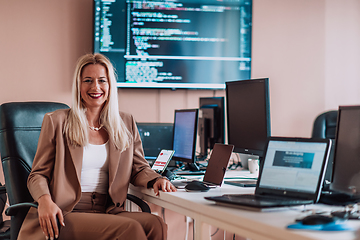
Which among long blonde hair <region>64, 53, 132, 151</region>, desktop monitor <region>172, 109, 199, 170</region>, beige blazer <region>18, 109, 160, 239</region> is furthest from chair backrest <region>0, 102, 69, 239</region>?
desktop monitor <region>172, 109, 199, 170</region>

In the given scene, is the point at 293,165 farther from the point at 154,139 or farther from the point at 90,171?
the point at 154,139

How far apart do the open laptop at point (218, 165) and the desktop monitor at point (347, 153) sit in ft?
1.59

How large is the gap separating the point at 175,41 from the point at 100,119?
170 centimetres

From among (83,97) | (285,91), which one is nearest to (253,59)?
(285,91)

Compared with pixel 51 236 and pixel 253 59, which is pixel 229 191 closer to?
pixel 51 236

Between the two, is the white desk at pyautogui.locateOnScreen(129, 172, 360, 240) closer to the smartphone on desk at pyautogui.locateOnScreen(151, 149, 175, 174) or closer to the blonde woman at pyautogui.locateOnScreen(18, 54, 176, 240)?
the blonde woman at pyautogui.locateOnScreen(18, 54, 176, 240)

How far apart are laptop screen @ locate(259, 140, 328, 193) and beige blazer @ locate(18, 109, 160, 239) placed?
619 mm

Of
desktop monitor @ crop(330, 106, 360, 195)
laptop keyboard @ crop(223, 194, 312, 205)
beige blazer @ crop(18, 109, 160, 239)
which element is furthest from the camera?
beige blazer @ crop(18, 109, 160, 239)

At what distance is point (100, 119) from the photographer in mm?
1937

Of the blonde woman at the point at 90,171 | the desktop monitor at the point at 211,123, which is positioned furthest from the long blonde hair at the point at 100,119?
the desktop monitor at the point at 211,123

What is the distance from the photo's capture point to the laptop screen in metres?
1.29

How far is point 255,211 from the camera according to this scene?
119cm

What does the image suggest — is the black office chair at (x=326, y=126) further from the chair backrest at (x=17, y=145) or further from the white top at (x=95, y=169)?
the chair backrest at (x=17, y=145)

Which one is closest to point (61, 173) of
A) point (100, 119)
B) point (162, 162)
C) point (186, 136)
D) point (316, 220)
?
point (100, 119)
